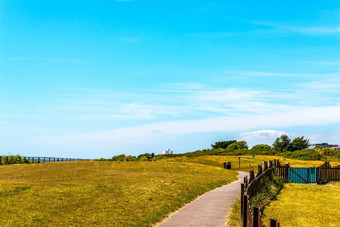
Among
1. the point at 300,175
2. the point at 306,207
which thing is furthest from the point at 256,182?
the point at 300,175

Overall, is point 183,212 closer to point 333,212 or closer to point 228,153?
point 333,212

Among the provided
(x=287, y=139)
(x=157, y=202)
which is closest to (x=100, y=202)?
(x=157, y=202)

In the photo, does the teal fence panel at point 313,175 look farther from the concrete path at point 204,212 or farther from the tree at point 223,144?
the tree at point 223,144

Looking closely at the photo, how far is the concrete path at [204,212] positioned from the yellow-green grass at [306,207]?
2229 mm

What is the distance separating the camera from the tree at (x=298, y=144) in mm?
104125

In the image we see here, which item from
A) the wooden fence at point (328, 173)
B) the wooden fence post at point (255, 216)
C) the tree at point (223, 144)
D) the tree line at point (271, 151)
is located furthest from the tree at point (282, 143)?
the wooden fence post at point (255, 216)

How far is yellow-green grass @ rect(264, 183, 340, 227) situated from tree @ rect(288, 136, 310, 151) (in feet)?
262

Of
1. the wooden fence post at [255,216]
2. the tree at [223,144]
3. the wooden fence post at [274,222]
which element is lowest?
the wooden fence post at [255,216]

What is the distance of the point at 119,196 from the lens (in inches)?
754

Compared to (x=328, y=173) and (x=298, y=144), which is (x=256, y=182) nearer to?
(x=328, y=173)

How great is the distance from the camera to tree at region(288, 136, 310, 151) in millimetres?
104125

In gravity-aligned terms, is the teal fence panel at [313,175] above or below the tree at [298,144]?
below

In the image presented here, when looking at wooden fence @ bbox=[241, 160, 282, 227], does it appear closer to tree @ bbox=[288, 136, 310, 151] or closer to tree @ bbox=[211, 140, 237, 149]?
tree @ bbox=[288, 136, 310, 151]

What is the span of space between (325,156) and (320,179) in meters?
46.0
